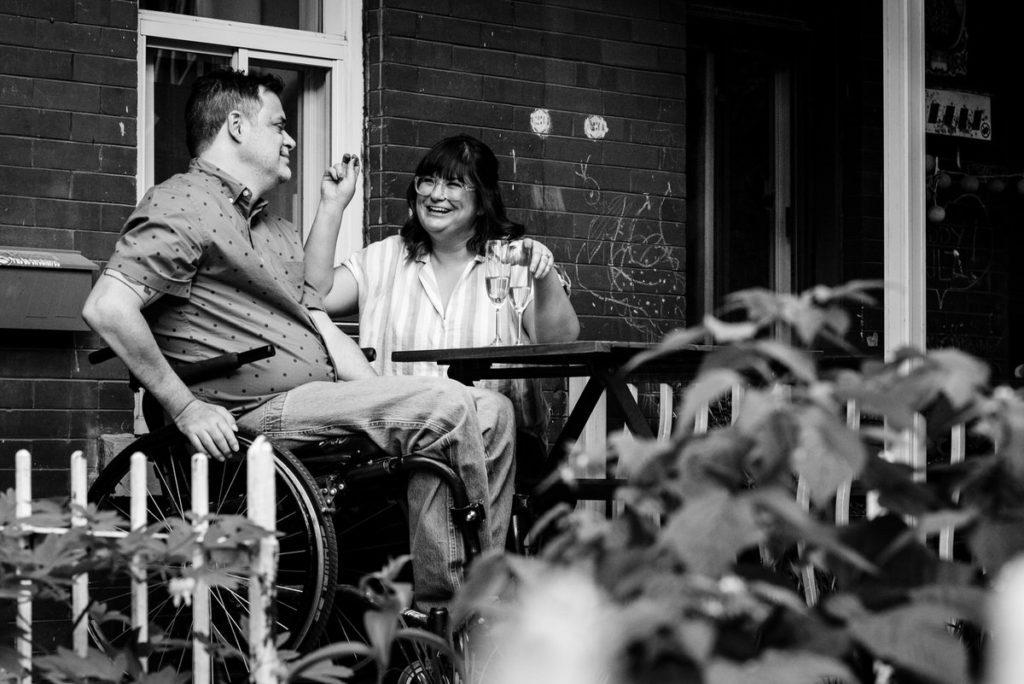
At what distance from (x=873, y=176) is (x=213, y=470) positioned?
3.71 metres

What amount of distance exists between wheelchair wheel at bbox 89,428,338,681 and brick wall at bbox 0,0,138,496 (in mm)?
754

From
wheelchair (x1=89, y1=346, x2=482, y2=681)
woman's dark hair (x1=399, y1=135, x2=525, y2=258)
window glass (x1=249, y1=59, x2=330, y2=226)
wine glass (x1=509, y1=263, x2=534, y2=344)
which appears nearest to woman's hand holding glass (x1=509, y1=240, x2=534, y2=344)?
wine glass (x1=509, y1=263, x2=534, y2=344)

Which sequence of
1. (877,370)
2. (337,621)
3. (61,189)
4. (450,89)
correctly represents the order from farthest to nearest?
(450,89), (61,189), (337,621), (877,370)

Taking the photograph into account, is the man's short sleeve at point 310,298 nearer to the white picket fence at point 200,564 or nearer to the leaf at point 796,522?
the white picket fence at point 200,564

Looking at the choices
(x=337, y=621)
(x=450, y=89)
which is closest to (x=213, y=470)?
(x=337, y=621)

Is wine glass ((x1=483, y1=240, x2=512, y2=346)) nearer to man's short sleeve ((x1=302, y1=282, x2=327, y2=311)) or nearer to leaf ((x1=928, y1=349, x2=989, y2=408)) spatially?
man's short sleeve ((x1=302, y1=282, x2=327, y2=311))

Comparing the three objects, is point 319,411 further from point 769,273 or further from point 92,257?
point 769,273

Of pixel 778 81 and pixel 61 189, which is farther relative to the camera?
pixel 778 81

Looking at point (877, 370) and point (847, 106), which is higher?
point (847, 106)

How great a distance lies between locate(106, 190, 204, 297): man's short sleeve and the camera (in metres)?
3.42

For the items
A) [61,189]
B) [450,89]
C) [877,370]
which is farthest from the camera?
[450,89]

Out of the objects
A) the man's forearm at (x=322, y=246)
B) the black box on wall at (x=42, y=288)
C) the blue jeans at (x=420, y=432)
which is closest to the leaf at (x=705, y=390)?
the blue jeans at (x=420, y=432)

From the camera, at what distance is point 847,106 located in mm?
6219

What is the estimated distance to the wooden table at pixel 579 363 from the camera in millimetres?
3381
